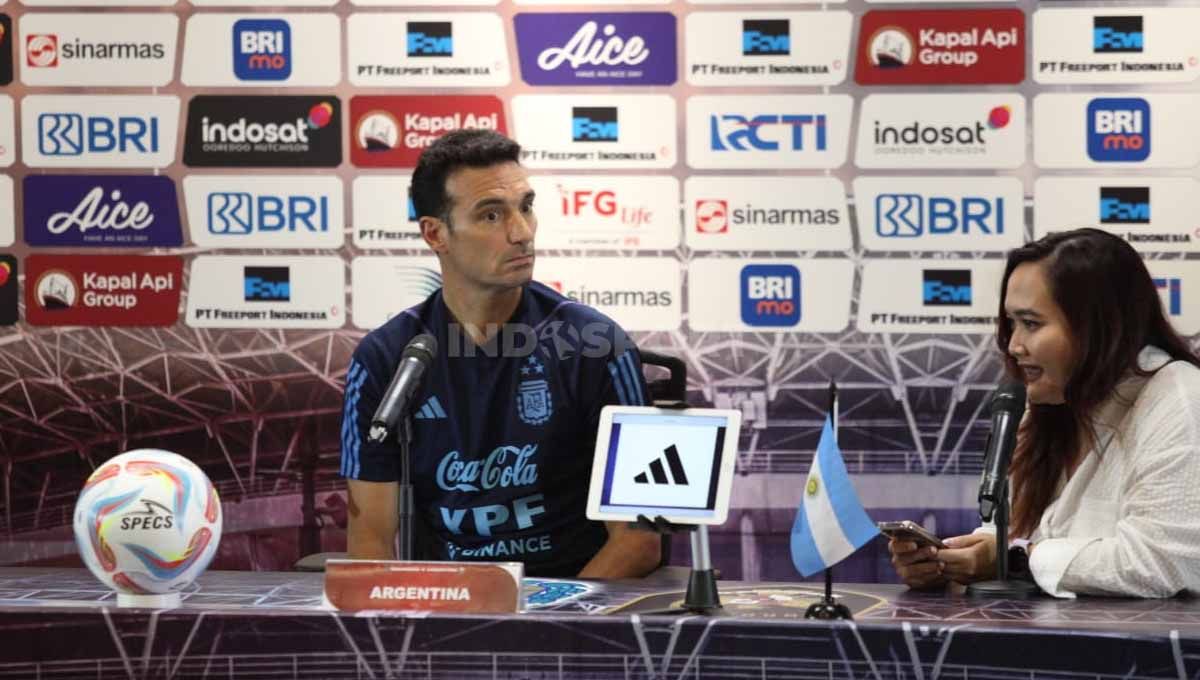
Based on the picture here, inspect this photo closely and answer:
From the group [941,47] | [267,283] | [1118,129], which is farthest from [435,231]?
[1118,129]

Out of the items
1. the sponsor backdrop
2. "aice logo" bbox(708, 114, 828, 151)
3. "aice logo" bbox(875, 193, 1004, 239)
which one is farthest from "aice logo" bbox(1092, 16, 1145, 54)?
"aice logo" bbox(708, 114, 828, 151)

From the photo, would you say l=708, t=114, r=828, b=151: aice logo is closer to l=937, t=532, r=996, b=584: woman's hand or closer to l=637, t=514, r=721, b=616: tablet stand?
l=937, t=532, r=996, b=584: woman's hand

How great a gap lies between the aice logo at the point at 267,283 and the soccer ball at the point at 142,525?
7.19 ft

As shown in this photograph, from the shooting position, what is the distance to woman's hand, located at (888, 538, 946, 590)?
7.57ft

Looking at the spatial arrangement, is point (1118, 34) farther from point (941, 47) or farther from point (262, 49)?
point (262, 49)

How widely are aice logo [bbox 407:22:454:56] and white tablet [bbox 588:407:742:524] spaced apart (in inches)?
88.9

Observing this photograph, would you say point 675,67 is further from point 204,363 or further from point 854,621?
point 854,621

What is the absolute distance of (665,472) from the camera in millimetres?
2094

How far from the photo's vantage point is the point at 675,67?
410cm

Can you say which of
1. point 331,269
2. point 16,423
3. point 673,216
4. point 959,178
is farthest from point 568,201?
point 16,423

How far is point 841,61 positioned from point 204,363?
6.87 ft

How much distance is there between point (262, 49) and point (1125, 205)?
8.41 ft

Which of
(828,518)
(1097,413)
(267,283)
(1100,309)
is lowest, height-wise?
(828,518)

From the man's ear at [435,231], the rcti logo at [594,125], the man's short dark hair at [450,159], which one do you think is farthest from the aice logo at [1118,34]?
the man's ear at [435,231]
